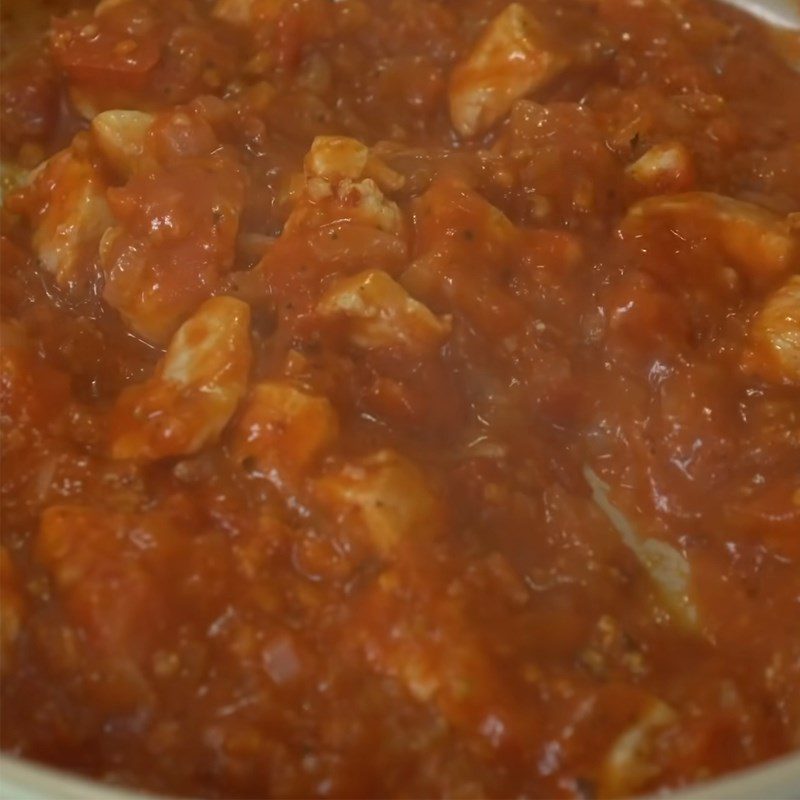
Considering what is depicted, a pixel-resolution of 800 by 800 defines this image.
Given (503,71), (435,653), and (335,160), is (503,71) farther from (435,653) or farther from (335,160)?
(435,653)

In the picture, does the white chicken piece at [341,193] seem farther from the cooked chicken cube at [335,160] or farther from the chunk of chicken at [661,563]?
Answer: the chunk of chicken at [661,563]

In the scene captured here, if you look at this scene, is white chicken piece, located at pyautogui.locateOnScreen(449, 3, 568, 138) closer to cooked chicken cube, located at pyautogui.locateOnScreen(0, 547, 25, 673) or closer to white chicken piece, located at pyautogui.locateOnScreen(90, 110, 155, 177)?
white chicken piece, located at pyautogui.locateOnScreen(90, 110, 155, 177)

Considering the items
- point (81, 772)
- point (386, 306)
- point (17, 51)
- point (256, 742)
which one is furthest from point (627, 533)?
point (17, 51)

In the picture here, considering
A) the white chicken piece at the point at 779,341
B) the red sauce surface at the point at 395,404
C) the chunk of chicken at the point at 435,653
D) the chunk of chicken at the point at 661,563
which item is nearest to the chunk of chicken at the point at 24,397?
the red sauce surface at the point at 395,404

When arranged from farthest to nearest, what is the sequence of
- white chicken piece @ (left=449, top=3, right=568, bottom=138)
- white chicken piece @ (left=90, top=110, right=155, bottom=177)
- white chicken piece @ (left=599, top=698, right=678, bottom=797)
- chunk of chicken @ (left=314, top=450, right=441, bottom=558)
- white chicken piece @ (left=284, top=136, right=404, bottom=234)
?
1. white chicken piece @ (left=449, top=3, right=568, bottom=138)
2. white chicken piece @ (left=90, top=110, right=155, bottom=177)
3. white chicken piece @ (left=284, top=136, right=404, bottom=234)
4. chunk of chicken @ (left=314, top=450, right=441, bottom=558)
5. white chicken piece @ (left=599, top=698, right=678, bottom=797)

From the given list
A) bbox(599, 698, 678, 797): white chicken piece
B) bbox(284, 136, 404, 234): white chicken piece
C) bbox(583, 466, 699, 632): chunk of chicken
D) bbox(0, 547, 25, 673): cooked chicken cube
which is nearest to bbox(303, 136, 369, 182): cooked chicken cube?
bbox(284, 136, 404, 234): white chicken piece

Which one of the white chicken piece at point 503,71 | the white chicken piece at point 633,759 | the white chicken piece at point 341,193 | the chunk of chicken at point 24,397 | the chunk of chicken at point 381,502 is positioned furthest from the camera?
the white chicken piece at point 503,71

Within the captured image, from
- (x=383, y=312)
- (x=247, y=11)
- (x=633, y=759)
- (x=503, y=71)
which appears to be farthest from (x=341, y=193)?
(x=633, y=759)
